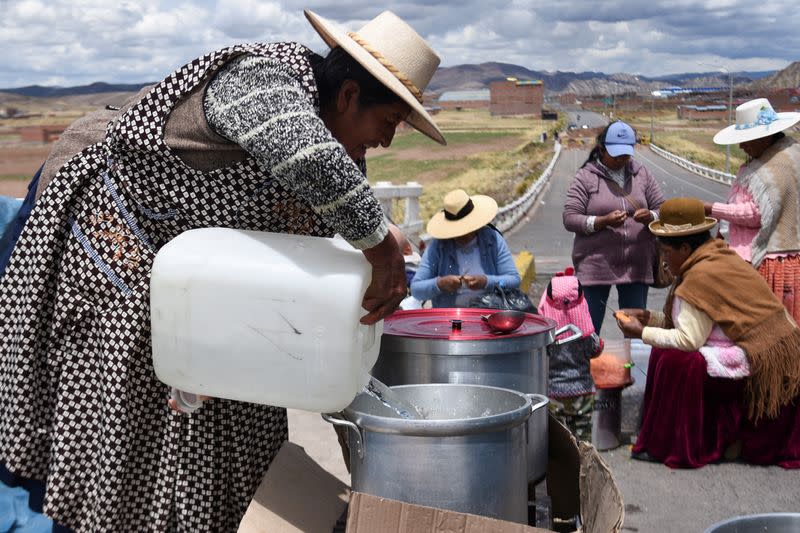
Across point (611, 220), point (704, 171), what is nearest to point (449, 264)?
point (611, 220)

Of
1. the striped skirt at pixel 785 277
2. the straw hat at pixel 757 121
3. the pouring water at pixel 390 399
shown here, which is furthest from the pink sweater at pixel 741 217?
the pouring water at pixel 390 399

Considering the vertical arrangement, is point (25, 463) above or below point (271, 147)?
below

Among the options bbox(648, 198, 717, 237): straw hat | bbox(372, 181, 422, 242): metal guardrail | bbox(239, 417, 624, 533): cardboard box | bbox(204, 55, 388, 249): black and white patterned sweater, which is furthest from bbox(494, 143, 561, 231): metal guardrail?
bbox(204, 55, 388, 249): black and white patterned sweater

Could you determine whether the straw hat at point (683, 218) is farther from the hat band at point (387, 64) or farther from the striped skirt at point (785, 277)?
the hat band at point (387, 64)

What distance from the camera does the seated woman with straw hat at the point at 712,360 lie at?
5395 millimetres

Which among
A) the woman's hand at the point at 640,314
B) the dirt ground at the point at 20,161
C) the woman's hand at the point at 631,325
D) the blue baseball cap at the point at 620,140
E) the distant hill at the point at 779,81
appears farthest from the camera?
the dirt ground at the point at 20,161

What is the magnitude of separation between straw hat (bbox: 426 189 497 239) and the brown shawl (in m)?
1.33

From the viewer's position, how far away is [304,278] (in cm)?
220

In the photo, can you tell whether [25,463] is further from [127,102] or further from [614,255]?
[614,255]

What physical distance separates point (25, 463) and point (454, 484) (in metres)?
1.13

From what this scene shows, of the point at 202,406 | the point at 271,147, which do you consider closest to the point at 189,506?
the point at 202,406

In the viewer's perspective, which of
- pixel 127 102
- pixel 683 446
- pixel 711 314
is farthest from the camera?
pixel 683 446

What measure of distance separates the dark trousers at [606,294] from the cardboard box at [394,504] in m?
3.78

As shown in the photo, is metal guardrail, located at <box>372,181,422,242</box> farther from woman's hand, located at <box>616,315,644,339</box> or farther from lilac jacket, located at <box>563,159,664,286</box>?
woman's hand, located at <box>616,315,644,339</box>
